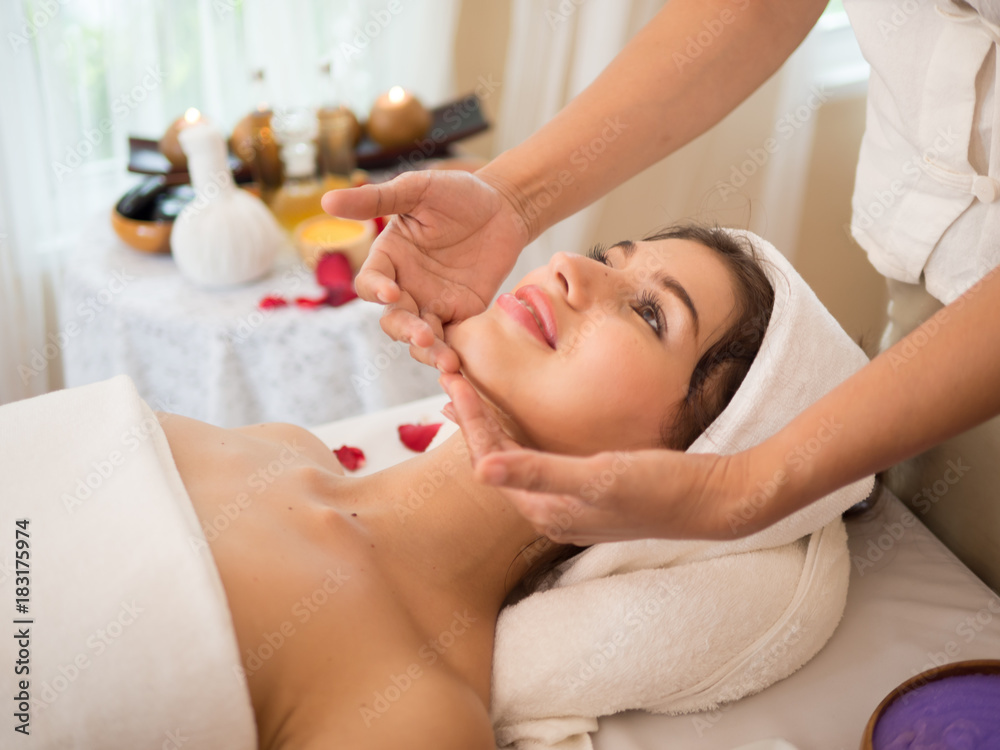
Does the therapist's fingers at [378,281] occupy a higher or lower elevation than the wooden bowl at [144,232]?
higher

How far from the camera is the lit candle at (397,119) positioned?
222 centimetres

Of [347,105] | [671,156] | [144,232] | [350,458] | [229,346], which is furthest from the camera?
[671,156]

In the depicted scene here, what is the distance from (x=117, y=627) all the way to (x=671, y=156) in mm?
2261

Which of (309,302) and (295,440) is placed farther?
(309,302)

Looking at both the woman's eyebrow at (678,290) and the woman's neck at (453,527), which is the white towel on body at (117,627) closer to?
the woman's neck at (453,527)

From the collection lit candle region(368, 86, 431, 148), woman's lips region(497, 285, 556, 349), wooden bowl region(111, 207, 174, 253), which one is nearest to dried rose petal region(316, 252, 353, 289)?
wooden bowl region(111, 207, 174, 253)

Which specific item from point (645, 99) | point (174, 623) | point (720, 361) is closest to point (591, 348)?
point (720, 361)

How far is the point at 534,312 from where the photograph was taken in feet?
3.59

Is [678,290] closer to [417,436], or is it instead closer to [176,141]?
[417,436]

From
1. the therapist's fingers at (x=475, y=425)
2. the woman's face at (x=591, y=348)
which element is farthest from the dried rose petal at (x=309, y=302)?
the therapist's fingers at (x=475, y=425)

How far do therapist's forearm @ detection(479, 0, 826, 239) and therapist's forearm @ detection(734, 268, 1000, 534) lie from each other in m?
0.62

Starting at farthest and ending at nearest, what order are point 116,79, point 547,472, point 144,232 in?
point 116,79 < point 144,232 < point 547,472

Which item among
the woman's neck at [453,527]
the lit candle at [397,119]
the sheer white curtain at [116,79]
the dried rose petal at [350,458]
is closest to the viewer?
the woman's neck at [453,527]

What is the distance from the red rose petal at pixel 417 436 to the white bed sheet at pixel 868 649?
12cm
